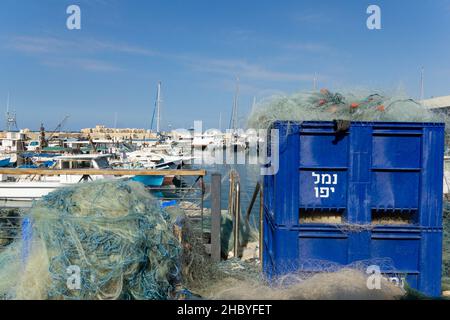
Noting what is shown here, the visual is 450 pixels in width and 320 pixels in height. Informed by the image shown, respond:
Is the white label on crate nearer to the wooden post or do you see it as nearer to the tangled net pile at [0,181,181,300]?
the tangled net pile at [0,181,181,300]

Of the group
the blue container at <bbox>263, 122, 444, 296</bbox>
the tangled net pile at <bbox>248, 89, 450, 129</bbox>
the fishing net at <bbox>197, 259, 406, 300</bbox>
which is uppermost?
the tangled net pile at <bbox>248, 89, 450, 129</bbox>

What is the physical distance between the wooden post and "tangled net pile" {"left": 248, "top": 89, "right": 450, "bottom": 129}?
154 centimetres

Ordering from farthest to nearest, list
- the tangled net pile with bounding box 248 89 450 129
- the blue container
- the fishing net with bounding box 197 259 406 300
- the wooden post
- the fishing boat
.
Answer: the fishing boat
the wooden post
the tangled net pile with bounding box 248 89 450 129
the blue container
the fishing net with bounding box 197 259 406 300

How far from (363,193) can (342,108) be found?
1.09 metres

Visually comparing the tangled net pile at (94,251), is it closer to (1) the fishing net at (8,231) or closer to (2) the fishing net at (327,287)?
(2) the fishing net at (327,287)

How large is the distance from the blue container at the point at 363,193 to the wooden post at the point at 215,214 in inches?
79.9

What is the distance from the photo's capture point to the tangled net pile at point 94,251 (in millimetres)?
3439

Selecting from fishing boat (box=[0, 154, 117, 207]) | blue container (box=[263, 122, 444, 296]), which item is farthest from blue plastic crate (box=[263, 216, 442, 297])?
fishing boat (box=[0, 154, 117, 207])

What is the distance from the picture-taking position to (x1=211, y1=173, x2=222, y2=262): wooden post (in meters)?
6.04

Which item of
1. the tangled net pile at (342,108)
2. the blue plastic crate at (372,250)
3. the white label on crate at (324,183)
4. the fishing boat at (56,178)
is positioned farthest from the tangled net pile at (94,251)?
the fishing boat at (56,178)

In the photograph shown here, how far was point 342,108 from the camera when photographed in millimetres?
4559

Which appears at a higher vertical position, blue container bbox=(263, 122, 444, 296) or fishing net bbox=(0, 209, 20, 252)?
blue container bbox=(263, 122, 444, 296)

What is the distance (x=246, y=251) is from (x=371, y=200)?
3.52 meters

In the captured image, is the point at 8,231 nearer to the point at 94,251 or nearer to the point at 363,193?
the point at 94,251
